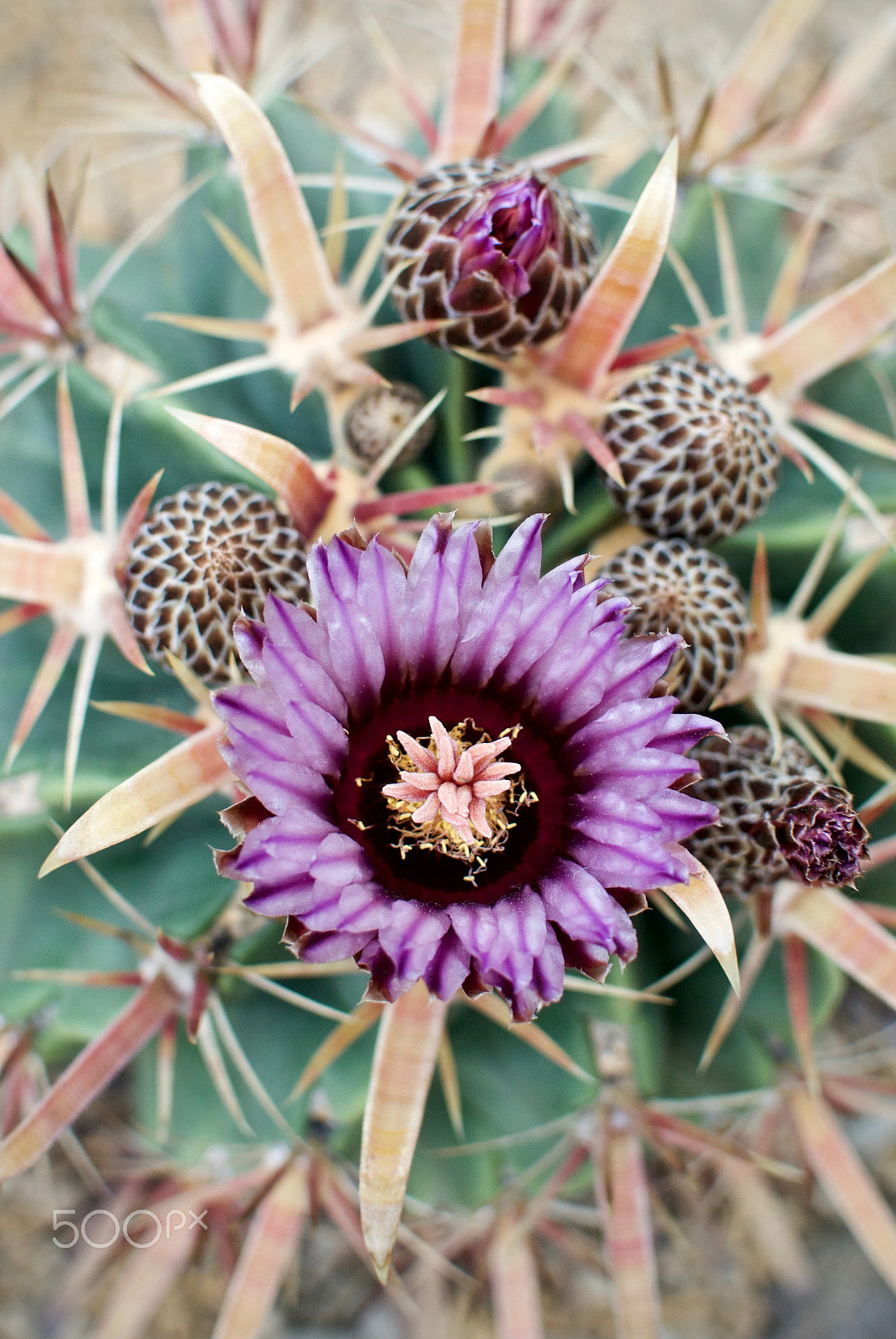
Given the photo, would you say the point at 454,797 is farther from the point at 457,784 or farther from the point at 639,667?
the point at 639,667

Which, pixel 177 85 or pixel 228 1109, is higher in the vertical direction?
pixel 177 85

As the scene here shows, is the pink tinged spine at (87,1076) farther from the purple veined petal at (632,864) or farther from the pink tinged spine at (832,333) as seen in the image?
the pink tinged spine at (832,333)

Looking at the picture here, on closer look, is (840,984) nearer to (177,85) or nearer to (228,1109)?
(228,1109)

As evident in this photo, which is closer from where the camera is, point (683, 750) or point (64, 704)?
point (683, 750)

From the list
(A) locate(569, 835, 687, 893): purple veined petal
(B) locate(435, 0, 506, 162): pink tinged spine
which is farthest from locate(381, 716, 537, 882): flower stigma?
(B) locate(435, 0, 506, 162): pink tinged spine

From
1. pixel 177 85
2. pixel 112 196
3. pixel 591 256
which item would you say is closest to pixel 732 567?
pixel 591 256

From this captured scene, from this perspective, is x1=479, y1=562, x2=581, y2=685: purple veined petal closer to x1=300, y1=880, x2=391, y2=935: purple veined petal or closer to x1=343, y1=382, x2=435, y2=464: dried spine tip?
x1=300, y1=880, x2=391, y2=935: purple veined petal

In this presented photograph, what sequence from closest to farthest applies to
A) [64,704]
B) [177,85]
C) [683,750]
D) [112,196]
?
[683,750] → [64,704] → [177,85] → [112,196]
